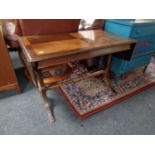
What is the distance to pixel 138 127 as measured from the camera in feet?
4.21

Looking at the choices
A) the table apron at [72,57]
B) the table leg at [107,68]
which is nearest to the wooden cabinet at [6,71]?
the table apron at [72,57]

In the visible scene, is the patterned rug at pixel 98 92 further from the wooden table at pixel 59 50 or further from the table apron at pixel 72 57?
the table apron at pixel 72 57

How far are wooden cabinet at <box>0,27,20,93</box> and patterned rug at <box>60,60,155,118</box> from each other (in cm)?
64

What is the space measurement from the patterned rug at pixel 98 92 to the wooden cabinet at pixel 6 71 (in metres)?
0.64

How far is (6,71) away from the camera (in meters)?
1.40

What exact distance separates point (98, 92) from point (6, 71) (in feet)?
3.93

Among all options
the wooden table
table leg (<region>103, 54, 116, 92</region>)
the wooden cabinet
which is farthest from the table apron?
the wooden cabinet

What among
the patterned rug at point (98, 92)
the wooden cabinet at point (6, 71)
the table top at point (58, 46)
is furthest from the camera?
the patterned rug at point (98, 92)

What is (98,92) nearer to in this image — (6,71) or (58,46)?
(58,46)

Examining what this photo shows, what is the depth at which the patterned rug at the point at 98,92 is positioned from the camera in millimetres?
1472

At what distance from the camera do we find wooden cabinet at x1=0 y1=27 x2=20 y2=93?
128cm

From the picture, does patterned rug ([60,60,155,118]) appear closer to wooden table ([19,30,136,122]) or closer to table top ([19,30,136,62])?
wooden table ([19,30,136,122])
